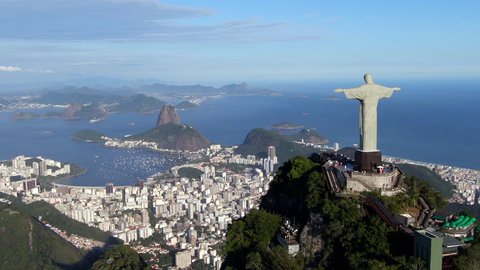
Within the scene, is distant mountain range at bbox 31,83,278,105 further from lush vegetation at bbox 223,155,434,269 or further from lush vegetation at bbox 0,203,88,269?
lush vegetation at bbox 223,155,434,269

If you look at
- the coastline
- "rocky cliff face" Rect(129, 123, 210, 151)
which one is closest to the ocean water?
the coastline

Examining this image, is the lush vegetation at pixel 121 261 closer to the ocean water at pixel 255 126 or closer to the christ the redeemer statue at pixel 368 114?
the christ the redeemer statue at pixel 368 114

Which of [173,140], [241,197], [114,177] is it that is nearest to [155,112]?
[173,140]

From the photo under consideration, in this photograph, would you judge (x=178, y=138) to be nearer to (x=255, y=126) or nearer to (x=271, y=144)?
(x=271, y=144)

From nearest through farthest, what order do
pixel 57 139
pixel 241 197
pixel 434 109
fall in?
pixel 241 197, pixel 57 139, pixel 434 109

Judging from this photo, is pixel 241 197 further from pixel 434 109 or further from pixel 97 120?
pixel 97 120

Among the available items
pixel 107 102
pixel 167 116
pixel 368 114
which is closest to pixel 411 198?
pixel 368 114
